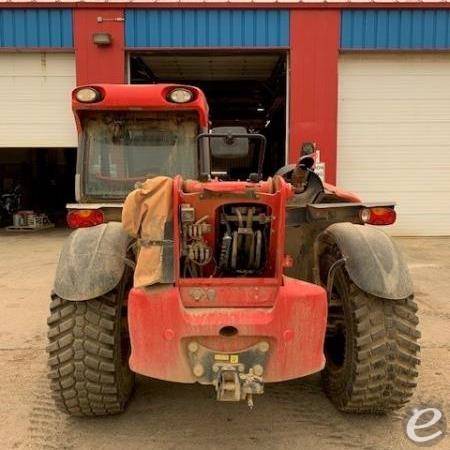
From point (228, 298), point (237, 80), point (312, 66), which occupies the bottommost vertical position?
point (228, 298)

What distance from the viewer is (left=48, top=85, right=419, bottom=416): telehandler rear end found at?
2719mm

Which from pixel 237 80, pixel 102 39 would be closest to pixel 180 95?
pixel 102 39

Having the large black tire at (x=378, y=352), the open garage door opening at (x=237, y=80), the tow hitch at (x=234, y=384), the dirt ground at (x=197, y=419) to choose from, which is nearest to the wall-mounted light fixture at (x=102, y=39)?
the open garage door opening at (x=237, y=80)

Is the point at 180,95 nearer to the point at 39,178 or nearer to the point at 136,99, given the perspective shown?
→ the point at 136,99

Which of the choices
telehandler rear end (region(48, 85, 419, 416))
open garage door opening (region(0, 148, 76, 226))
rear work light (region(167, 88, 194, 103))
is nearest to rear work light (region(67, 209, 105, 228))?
telehandler rear end (region(48, 85, 419, 416))

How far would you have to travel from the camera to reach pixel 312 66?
11398mm

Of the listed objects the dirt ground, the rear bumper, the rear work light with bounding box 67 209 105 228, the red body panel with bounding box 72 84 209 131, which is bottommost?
the dirt ground

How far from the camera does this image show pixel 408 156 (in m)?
11.9

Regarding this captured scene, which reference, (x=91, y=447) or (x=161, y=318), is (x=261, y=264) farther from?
(x=91, y=447)

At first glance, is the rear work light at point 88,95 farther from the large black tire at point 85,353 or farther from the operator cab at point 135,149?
the large black tire at point 85,353

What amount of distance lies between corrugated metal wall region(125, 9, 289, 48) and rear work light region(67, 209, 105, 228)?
28.4 ft

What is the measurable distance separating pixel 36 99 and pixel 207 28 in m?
3.97

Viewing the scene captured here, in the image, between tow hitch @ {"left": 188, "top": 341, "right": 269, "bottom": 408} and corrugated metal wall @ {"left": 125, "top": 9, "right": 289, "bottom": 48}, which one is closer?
tow hitch @ {"left": 188, "top": 341, "right": 269, "bottom": 408}

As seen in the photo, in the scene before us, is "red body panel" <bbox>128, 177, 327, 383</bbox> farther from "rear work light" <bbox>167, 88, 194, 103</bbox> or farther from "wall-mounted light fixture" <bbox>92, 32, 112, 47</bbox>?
"wall-mounted light fixture" <bbox>92, 32, 112, 47</bbox>
